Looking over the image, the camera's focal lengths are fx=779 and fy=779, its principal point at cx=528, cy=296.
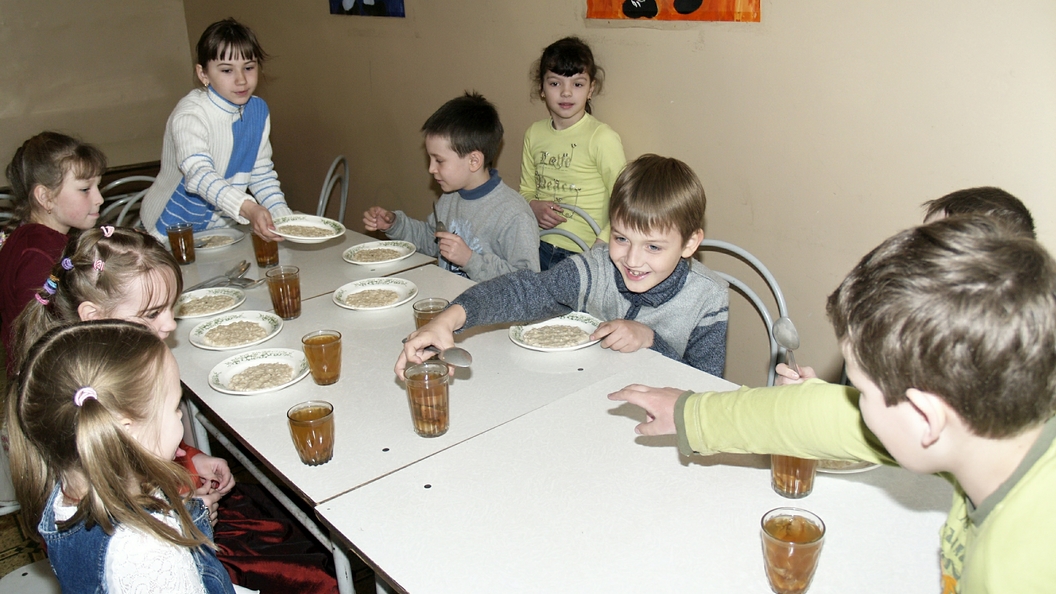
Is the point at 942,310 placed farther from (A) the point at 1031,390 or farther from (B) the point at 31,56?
(B) the point at 31,56

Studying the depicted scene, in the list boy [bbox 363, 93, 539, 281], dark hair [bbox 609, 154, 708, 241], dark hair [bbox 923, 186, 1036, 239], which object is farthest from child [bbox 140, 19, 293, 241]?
dark hair [bbox 923, 186, 1036, 239]

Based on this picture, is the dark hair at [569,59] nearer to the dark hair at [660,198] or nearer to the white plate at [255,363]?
the dark hair at [660,198]

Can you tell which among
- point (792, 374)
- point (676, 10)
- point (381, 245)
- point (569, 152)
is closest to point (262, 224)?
point (381, 245)

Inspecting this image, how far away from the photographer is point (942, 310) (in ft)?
2.57

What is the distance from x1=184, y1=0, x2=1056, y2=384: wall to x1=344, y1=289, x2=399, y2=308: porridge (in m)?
1.27

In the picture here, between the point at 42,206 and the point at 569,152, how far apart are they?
5.96 feet

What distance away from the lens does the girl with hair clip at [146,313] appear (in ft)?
5.32

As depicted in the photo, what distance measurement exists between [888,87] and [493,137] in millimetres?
1311

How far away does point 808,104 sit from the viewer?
244 centimetres

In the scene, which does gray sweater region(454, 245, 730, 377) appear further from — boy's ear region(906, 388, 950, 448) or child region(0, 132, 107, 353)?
child region(0, 132, 107, 353)

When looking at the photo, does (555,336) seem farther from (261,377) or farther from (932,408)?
(932,408)

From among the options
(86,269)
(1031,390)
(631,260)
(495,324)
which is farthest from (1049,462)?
(86,269)

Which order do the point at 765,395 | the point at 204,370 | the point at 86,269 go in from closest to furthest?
the point at 765,395 < the point at 86,269 < the point at 204,370

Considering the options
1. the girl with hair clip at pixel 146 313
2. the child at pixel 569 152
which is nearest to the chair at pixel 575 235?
the child at pixel 569 152
